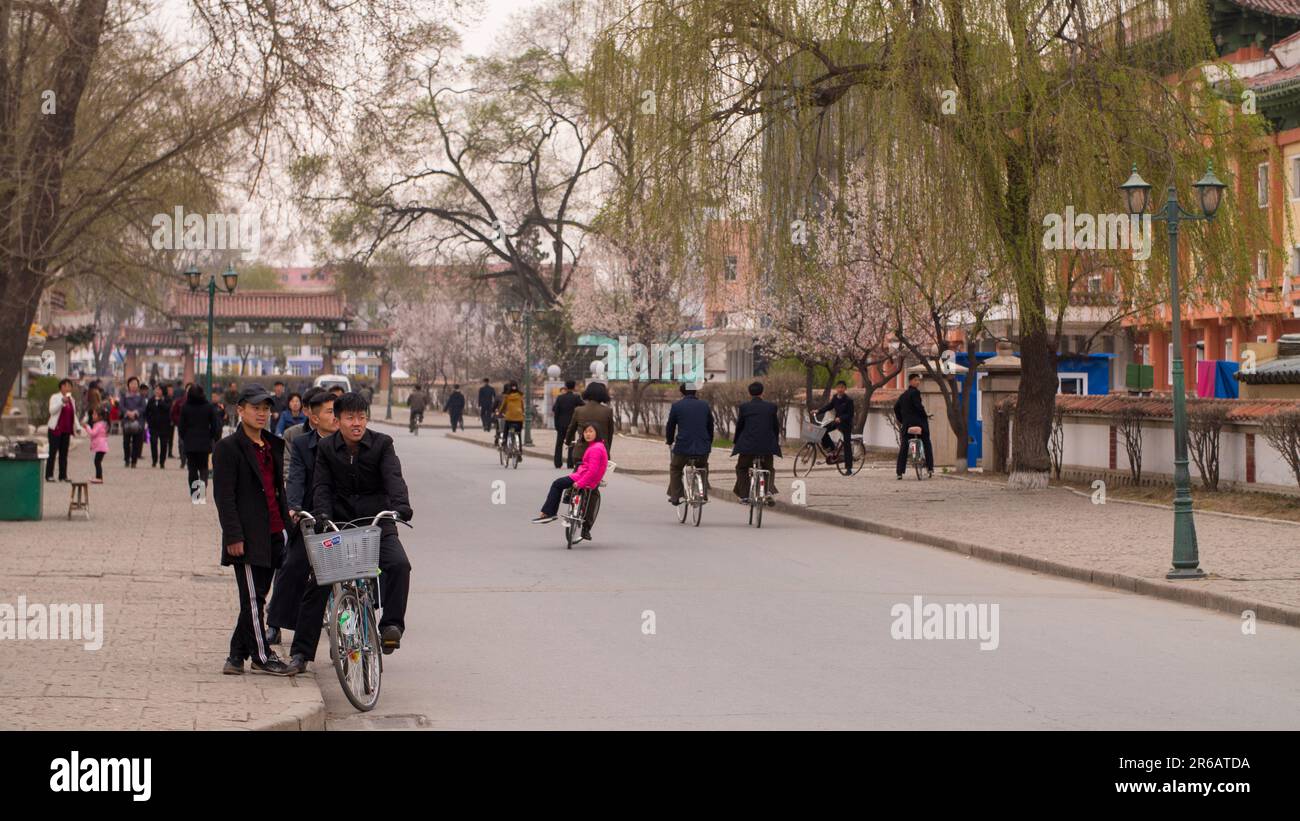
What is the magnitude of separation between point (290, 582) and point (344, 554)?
4.14 ft

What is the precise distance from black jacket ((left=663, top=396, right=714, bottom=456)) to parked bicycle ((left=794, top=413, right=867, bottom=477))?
32.7ft

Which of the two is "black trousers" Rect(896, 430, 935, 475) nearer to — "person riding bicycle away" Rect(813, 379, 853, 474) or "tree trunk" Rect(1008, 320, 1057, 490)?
"person riding bicycle away" Rect(813, 379, 853, 474)

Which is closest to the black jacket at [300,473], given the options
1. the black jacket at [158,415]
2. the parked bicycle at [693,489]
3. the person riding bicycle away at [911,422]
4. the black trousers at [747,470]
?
the parked bicycle at [693,489]

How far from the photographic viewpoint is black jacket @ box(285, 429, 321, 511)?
9.92 m

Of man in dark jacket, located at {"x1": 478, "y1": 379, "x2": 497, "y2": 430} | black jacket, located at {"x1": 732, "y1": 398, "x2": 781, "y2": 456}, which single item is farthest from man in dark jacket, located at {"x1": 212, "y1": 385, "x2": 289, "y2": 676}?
man in dark jacket, located at {"x1": 478, "y1": 379, "x2": 497, "y2": 430}

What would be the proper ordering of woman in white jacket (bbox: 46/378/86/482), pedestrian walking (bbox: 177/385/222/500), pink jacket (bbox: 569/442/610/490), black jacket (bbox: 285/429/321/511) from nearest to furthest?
black jacket (bbox: 285/429/321/511) → pink jacket (bbox: 569/442/610/490) → pedestrian walking (bbox: 177/385/222/500) → woman in white jacket (bbox: 46/378/86/482)

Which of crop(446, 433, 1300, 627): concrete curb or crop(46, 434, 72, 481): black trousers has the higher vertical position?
crop(46, 434, 72, 481): black trousers

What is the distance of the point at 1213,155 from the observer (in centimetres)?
2350

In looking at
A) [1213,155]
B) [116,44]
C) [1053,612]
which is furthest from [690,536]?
[116,44]

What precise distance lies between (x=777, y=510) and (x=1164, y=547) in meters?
8.29

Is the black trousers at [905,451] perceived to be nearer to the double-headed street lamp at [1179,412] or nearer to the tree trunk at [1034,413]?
the tree trunk at [1034,413]

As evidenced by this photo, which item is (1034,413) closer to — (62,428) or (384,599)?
(62,428)

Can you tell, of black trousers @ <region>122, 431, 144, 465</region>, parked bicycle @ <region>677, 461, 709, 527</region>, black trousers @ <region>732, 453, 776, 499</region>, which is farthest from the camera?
black trousers @ <region>122, 431, 144, 465</region>

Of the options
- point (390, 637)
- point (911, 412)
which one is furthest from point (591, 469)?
point (911, 412)
